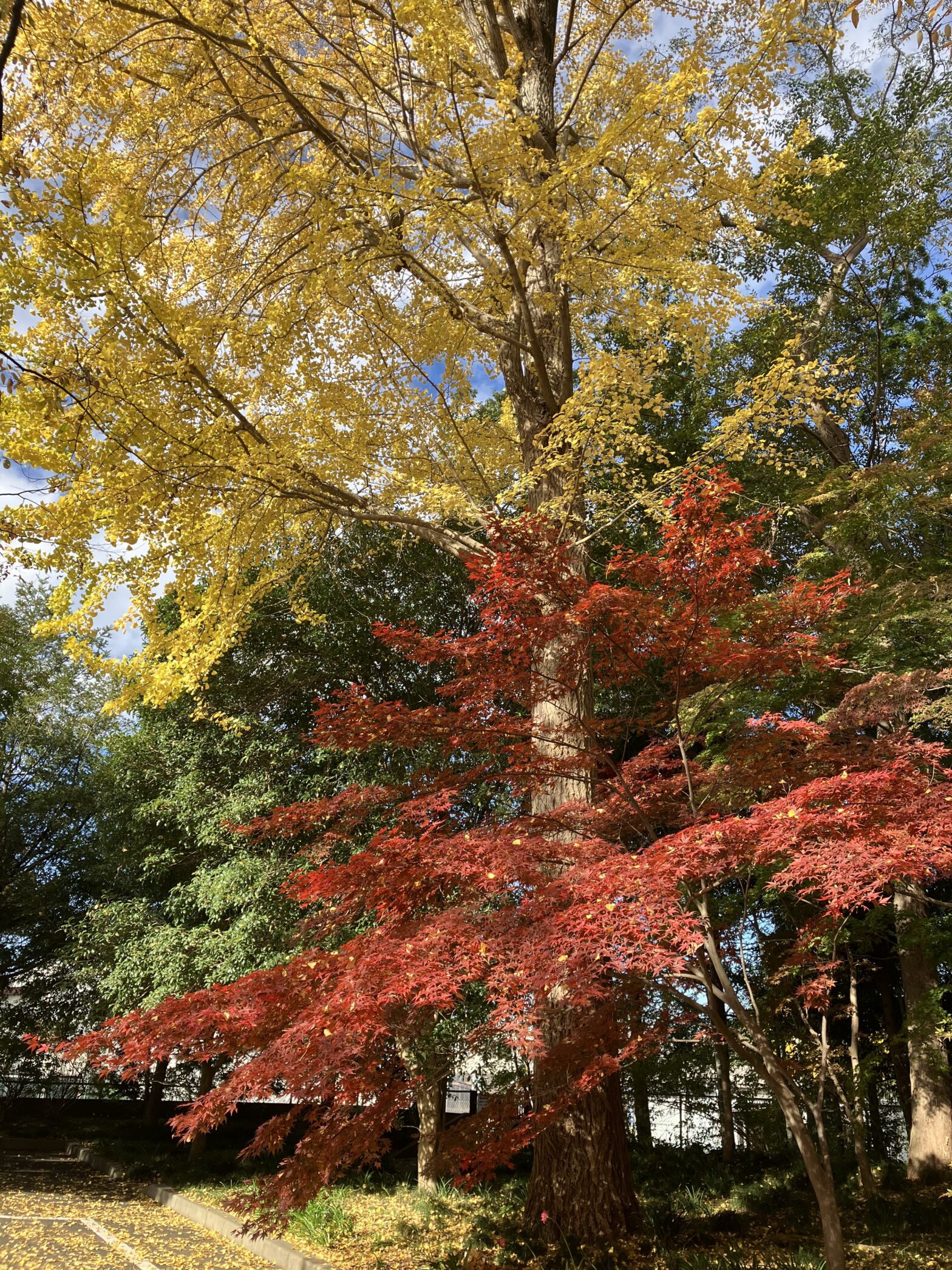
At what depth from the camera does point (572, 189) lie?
6176 mm

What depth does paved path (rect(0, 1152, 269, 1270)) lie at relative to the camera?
6.24 m

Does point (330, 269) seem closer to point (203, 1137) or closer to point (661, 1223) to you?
point (661, 1223)

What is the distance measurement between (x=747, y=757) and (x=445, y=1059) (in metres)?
2.22

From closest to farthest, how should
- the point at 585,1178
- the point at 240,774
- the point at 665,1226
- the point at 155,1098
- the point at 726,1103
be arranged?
the point at 585,1178, the point at 665,1226, the point at 726,1103, the point at 240,774, the point at 155,1098

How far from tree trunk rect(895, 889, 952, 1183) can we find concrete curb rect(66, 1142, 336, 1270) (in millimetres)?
5381

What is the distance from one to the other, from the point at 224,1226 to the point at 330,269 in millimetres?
8185

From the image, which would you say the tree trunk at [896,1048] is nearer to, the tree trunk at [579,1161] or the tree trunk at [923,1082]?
the tree trunk at [923,1082]

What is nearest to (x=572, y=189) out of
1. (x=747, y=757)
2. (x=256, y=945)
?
(x=747, y=757)

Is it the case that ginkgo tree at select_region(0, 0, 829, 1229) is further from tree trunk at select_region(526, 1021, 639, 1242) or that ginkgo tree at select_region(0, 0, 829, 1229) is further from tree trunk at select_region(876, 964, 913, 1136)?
tree trunk at select_region(876, 964, 913, 1136)

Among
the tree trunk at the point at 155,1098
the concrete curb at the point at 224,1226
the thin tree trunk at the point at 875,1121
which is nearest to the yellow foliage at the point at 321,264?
the concrete curb at the point at 224,1226

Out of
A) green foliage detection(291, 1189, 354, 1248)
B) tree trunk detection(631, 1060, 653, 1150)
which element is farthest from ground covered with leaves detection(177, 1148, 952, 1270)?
tree trunk detection(631, 1060, 653, 1150)

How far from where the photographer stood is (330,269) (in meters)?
6.33

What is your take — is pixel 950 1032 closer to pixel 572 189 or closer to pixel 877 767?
pixel 877 767

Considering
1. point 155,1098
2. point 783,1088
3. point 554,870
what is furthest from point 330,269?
point 155,1098
